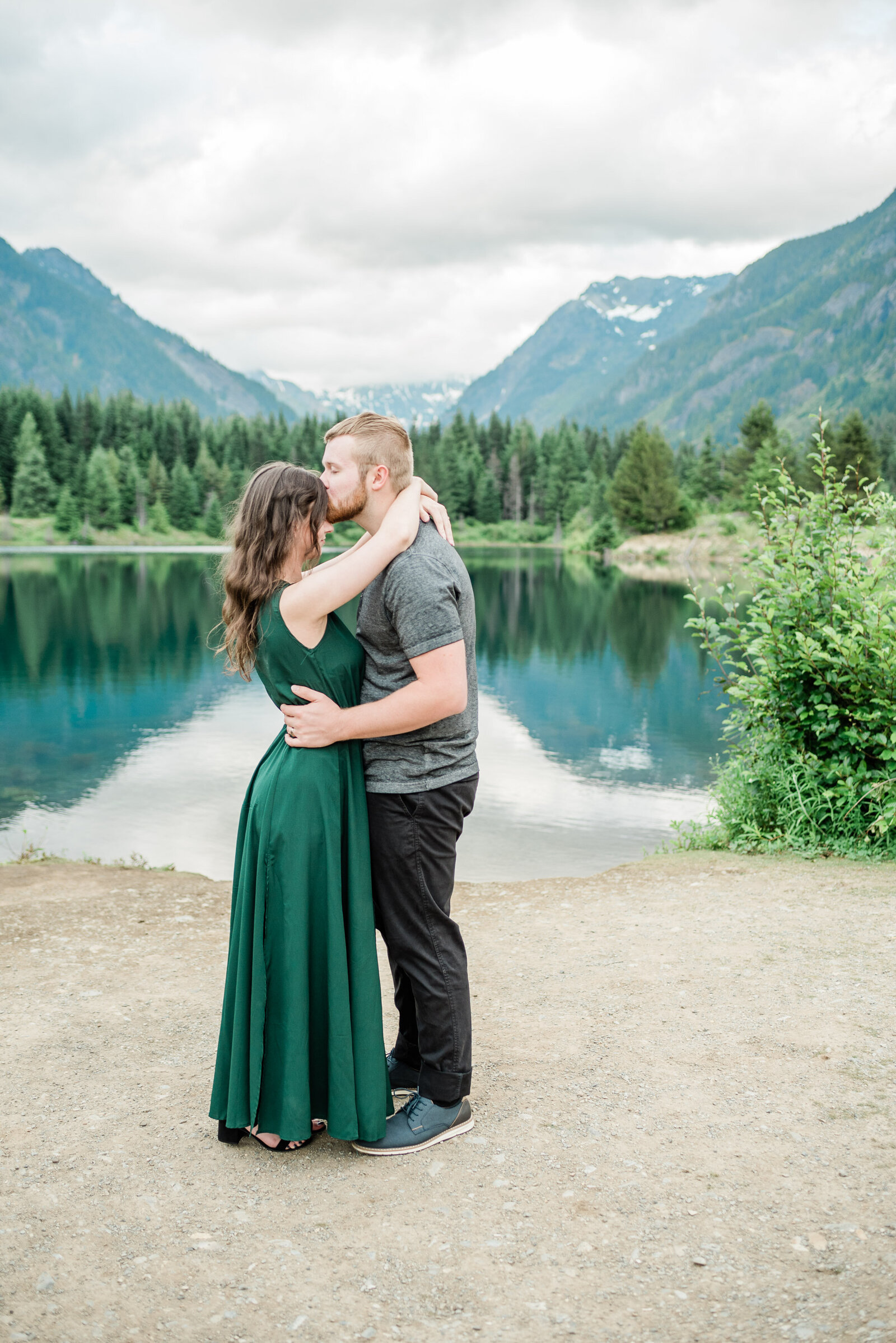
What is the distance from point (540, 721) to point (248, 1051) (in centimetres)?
1640

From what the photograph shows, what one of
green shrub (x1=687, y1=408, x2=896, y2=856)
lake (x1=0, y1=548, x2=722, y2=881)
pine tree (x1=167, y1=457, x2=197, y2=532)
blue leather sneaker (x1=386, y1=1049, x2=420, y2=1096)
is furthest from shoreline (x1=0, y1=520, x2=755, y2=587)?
blue leather sneaker (x1=386, y1=1049, x2=420, y2=1096)

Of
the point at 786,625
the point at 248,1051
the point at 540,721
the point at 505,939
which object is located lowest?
the point at 540,721

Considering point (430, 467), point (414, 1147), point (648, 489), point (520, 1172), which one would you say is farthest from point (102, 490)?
point (520, 1172)

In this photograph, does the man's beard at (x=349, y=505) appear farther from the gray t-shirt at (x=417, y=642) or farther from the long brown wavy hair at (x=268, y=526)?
the gray t-shirt at (x=417, y=642)

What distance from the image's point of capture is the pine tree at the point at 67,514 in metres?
92.4

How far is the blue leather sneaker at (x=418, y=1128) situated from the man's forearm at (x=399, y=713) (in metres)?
1.47

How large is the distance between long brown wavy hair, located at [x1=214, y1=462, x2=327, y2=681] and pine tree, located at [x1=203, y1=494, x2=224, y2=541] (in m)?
100

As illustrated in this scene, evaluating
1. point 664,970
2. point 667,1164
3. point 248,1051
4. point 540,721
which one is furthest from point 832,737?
point 540,721

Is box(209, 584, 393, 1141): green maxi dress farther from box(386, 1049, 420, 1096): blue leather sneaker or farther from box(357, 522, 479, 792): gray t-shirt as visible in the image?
box(386, 1049, 420, 1096): blue leather sneaker

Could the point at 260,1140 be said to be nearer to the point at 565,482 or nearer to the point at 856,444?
the point at 856,444

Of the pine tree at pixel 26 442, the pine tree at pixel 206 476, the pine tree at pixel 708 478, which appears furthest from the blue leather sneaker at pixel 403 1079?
the pine tree at pixel 206 476

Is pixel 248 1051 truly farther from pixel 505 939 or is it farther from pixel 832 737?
pixel 832 737

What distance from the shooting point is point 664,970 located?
5.49 meters

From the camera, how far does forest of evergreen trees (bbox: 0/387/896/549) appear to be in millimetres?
78500
